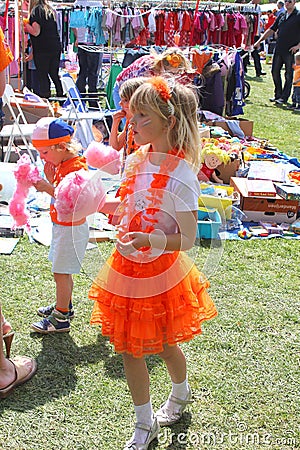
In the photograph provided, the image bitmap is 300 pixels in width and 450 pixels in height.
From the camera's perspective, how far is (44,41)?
745 centimetres

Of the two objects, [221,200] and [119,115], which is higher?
[119,115]

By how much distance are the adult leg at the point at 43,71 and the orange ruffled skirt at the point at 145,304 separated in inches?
247

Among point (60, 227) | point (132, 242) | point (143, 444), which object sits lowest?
point (143, 444)

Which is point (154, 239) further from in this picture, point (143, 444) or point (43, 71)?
point (43, 71)

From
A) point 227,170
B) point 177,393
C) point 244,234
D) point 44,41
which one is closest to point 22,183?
point 177,393

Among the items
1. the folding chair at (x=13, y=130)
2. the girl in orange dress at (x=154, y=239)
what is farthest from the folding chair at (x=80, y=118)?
the girl in orange dress at (x=154, y=239)

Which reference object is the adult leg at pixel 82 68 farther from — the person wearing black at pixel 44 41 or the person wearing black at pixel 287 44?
the person wearing black at pixel 287 44

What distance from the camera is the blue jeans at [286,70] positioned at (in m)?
10.1

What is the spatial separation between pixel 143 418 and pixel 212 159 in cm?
346

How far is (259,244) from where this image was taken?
13.8ft

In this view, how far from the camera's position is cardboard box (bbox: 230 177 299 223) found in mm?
4672

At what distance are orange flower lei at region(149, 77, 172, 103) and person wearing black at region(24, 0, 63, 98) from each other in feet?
19.9

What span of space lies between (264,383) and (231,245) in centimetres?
173

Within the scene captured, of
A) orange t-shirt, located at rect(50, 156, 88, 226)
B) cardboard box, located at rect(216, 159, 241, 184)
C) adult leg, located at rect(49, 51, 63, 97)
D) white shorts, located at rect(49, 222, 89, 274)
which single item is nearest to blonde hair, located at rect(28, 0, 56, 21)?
adult leg, located at rect(49, 51, 63, 97)
